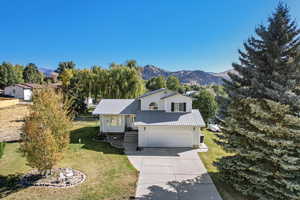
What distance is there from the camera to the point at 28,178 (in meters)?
9.19

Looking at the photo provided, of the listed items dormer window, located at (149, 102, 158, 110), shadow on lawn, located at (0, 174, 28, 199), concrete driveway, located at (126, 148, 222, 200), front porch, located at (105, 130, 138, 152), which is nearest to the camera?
shadow on lawn, located at (0, 174, 28, 199)

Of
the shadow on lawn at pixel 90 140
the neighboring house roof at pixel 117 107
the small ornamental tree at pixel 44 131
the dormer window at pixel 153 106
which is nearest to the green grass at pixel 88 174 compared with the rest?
the shadow on lawn at pixel 90 140

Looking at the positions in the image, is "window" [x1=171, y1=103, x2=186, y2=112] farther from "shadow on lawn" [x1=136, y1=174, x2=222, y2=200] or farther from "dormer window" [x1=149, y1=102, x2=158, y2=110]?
"shadow on lawn" [x1=136, y1=174, x2=222, y2=200]

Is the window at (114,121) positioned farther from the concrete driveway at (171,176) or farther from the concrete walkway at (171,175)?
the concrete driveway at (171,176)

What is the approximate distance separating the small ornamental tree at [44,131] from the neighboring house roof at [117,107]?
7363 millimetres

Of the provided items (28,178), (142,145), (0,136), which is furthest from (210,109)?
(0,136)

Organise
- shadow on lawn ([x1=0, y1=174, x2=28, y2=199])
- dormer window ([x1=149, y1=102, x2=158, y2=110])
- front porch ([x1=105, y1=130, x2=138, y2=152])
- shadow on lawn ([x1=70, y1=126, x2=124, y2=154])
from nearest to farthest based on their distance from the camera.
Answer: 1. shadow on lawn ([x1=0, y1=174, x2=28, y2=199])
2. shadow on lawn ([x1=70, y1=126, x2=124, y2=154])
3. front porch ([x1=105, y1=130, x2=138, y2=152])
4. dormer window ([x1=149, y1=102, x2=158, y2=110])

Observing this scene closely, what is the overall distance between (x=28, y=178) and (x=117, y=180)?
4853 millimetres

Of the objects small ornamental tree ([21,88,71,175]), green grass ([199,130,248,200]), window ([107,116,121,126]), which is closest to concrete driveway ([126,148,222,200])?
green grass ([199,130,248,200])

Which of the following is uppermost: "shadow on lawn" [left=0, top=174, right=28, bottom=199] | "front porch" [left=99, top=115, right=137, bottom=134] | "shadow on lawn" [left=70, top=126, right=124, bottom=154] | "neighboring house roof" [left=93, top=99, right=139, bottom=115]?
"neighboring house roof" [left=93, top=99, right=139, bottom=115]

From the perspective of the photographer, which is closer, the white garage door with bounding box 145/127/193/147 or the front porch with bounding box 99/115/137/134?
the white garage door with bounding box 145/127/193/147

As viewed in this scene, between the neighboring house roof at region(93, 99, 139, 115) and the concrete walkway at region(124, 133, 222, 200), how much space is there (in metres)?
4.05

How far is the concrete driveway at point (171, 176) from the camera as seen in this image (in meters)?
8.12

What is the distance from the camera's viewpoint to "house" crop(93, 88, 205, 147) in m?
14.7
